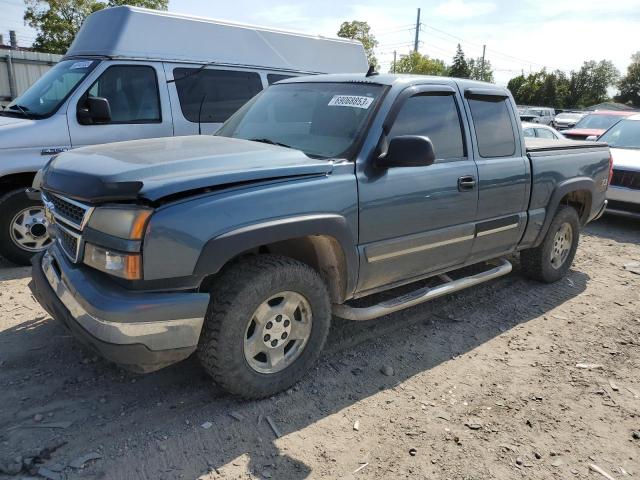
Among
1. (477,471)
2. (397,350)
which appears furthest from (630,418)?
(397,350)

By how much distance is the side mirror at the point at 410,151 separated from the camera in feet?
10.3

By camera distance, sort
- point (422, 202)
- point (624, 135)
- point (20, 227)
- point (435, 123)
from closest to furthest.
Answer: point (422, 202)
point (435, 123)
point (20, 227)
point (624, 135)

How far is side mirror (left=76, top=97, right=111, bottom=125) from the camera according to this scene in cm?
513

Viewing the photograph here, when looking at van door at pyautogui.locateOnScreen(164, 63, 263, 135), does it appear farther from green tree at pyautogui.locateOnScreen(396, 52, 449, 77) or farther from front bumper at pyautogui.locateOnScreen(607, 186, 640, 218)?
green tree at pyautogui.locateOnScreen(396, 52, 449, 77)

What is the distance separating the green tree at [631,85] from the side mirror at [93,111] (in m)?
79.0

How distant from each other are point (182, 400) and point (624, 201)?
776 cm

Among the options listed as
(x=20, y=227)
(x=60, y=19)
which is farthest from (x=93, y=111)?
(x=60, y=19)

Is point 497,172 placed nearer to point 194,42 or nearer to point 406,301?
point 406,301

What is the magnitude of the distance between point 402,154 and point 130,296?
177 cm

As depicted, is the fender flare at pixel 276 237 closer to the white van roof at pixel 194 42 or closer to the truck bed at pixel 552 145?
the truck bed at pixel 552 145

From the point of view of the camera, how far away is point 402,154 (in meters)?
3.14

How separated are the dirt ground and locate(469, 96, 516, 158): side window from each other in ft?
4.87

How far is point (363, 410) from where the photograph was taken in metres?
3.07

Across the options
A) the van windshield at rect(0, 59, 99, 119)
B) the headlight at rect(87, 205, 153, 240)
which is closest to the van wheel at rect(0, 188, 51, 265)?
the van windshield at rect(0, 59, 99, 119)
